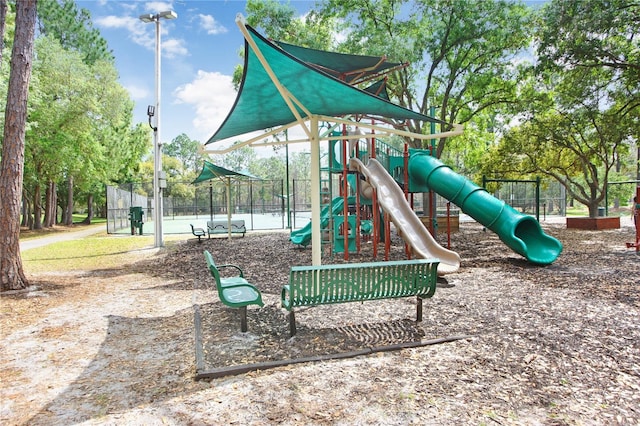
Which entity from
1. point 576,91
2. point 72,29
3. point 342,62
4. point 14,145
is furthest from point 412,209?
point 72,29

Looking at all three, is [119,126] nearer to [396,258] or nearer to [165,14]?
[165,14]

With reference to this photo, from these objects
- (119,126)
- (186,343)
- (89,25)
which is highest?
(89,25)

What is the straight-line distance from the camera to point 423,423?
105 inches

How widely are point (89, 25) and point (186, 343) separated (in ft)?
125

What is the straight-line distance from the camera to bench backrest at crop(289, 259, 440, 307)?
4129 mm

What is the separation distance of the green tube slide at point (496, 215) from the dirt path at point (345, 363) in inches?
78.8

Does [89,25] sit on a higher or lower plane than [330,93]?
higher

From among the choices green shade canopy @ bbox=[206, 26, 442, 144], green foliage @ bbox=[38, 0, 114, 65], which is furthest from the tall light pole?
green foliage @ bbox=[38, 0, 114, 65]

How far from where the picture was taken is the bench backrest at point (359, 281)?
413 centimetres

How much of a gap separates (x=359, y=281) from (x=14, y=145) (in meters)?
6.35

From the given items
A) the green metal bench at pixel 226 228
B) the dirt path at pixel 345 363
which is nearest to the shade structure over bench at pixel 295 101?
the dirt path at pixel 345 363

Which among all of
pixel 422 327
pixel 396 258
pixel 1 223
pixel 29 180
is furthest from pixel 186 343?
pixel 29 180

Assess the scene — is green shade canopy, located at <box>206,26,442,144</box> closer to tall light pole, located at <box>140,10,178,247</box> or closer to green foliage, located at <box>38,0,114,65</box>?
tall light pole, located at <box>140,10,178,247</box>

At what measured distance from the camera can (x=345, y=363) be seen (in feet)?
12.0
